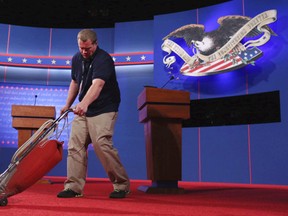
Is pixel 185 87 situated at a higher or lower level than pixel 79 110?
higher

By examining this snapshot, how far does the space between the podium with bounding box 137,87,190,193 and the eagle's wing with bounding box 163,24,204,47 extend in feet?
9.23

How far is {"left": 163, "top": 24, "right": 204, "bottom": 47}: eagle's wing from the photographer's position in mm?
5484

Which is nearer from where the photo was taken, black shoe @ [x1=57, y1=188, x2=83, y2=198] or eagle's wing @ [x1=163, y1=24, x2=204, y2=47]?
black shoe @ [x1=57, y1=188, x2=83, y2=198]

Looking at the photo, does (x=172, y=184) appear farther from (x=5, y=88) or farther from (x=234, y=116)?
(x=5, y=88)

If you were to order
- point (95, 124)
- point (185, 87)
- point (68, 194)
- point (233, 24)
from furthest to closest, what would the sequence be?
point (185, 87)
point (233, 24)
point (95, 124)
point (68, 194)

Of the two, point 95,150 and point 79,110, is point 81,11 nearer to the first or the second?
point 95,150

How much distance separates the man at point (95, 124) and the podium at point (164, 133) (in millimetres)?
477

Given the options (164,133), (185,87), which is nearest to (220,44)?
(185,87)

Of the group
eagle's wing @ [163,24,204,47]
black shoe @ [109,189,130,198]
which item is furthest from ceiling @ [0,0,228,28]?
black shoe @ [109,189,130,198]

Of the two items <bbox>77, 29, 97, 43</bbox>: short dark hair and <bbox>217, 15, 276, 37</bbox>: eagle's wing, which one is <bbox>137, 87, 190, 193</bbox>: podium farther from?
<bbox>217, 15, 276, 37</bbox>: eagle's wing

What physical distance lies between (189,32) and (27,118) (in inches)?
118

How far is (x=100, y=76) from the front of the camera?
2.26 meters

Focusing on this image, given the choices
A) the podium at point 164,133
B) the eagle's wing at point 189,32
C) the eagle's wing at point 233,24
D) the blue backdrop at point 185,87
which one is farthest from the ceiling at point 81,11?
the podium at point 164,133

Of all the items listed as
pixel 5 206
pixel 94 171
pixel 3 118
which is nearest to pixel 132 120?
pixel 94 171
